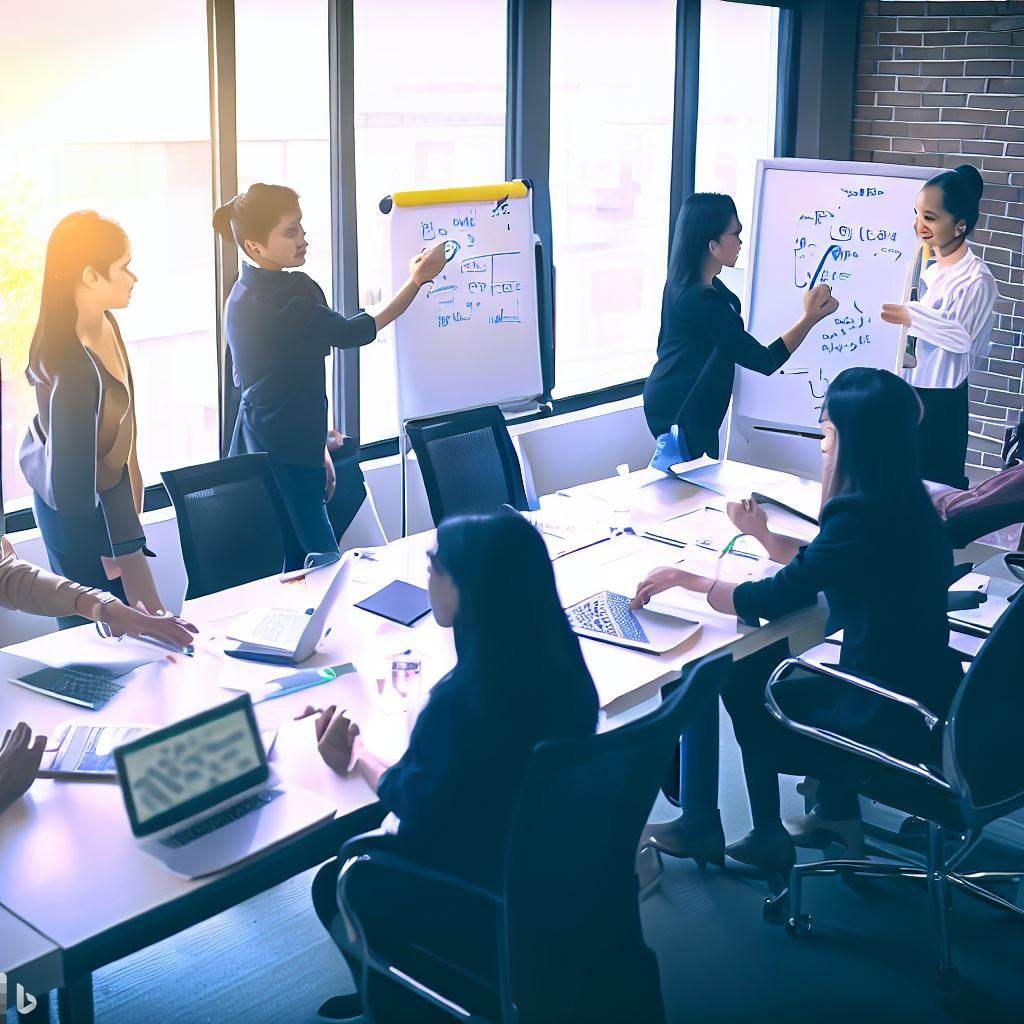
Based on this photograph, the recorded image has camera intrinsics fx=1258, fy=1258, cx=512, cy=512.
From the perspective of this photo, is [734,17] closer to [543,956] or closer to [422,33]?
[422,33]

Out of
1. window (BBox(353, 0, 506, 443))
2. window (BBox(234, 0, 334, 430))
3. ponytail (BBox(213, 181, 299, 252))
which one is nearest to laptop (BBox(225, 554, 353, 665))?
ponytail (BBox(213, 181, 299, 252))

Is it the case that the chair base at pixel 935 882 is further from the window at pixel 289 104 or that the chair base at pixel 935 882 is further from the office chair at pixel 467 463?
the window at pixel 289 104

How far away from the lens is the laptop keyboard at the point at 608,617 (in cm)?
298

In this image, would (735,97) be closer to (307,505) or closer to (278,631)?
(307,505)

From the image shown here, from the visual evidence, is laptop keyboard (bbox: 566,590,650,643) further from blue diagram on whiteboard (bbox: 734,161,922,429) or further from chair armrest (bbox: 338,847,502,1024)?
blue diagram on whiteboard (bbox: 734,161,922,429)

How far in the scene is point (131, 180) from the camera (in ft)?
14.4

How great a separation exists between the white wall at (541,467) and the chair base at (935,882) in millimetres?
2532

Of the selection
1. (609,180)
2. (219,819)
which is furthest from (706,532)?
(609,180)

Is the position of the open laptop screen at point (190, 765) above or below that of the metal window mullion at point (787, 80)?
below

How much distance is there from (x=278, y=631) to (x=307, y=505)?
1338 millimetres

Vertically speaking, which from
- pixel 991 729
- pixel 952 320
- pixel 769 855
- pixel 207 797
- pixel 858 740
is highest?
pixel 952 320

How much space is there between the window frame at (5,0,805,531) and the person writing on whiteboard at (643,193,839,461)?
58cm

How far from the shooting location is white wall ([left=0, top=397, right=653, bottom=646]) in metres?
4.56

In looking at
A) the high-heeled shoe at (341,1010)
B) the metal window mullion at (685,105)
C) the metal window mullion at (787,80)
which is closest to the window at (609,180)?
the metal window mullion at (685,105)
